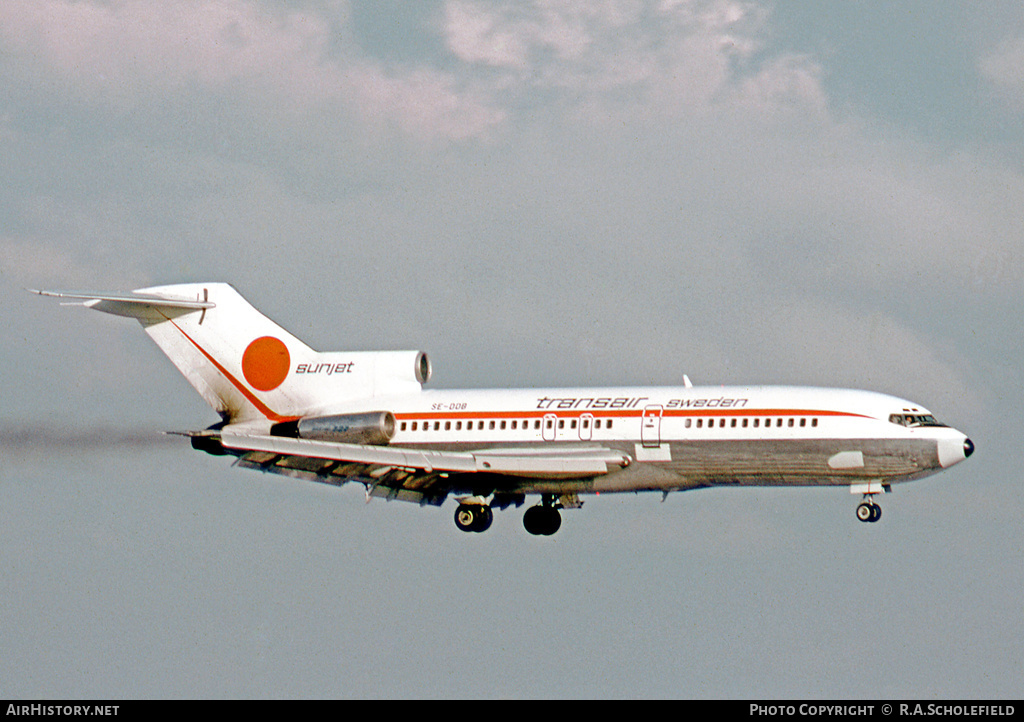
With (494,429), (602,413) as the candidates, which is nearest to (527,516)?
(494,429)

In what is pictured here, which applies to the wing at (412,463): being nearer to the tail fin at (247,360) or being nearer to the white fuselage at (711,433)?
the white fuselage at (711,433)

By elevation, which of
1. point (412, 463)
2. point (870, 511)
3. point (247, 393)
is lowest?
point (870, 511)

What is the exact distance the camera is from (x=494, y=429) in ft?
156

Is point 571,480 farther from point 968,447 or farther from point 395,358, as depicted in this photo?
point 968,447

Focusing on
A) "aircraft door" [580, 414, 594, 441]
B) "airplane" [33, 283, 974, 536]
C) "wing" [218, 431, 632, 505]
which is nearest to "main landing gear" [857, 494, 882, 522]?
"airplane" [33, 283, 974, 536]

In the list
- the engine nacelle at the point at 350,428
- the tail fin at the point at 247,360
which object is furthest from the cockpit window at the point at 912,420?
the engine nacelle at the point at 350,428

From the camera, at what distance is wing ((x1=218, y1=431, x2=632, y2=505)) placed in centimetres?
4581

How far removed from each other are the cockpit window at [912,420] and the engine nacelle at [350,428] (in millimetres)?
17011

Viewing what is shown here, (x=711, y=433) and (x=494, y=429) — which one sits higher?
(x=494, y=429)

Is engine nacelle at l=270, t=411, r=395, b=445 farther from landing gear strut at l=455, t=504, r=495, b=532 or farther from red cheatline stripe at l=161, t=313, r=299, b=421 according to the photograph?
landing gear strut at l=455, t=504, r=495, b=532

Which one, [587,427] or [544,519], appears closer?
[587,427]

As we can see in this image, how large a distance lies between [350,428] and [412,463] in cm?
414

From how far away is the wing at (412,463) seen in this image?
45812mm

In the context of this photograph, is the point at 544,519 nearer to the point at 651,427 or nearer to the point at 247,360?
the point at 651,427
